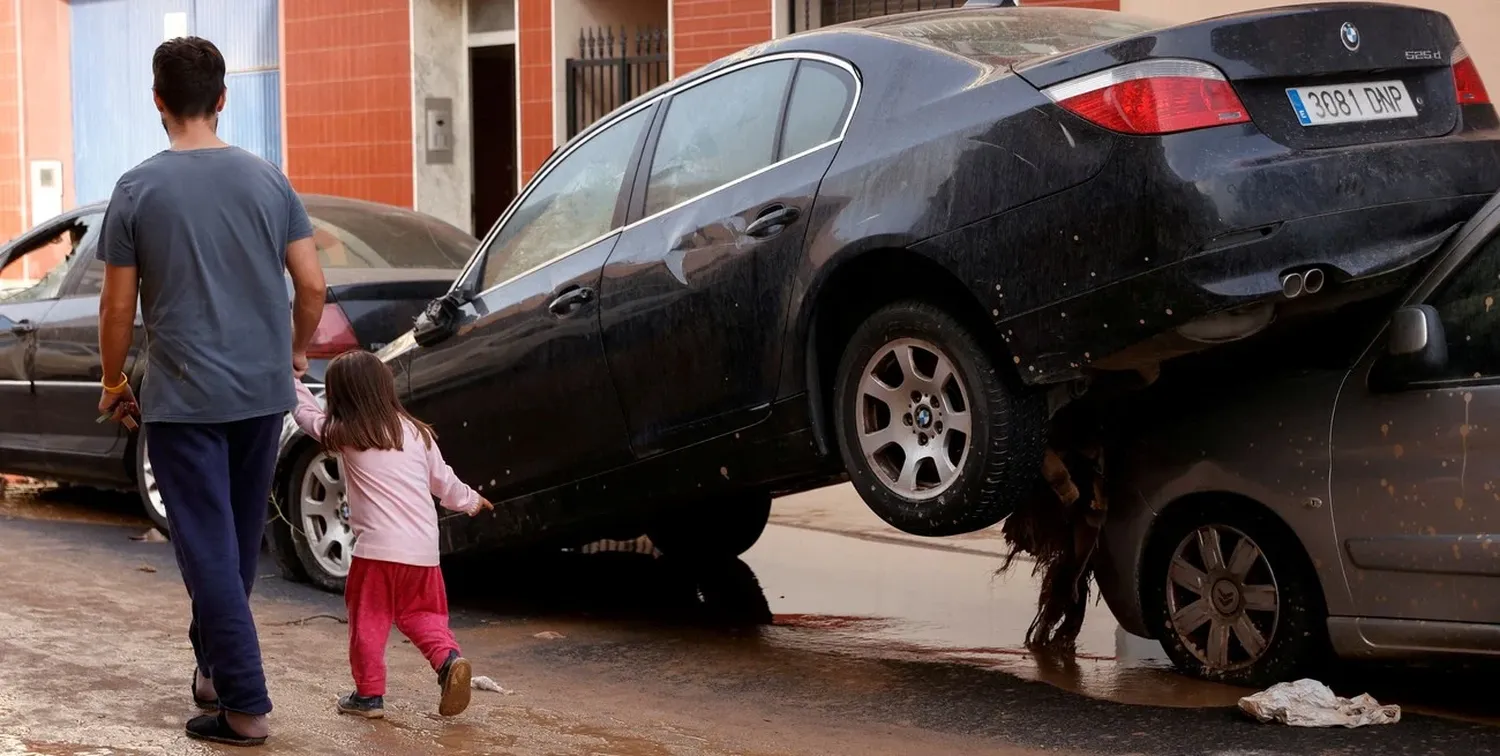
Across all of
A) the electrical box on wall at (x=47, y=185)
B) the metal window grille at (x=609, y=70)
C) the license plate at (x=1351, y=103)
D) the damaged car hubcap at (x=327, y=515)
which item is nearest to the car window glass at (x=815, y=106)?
the license plate at (x=1351, y=103)

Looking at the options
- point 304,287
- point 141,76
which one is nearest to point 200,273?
point 304,287

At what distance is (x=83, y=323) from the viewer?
978 centimetres

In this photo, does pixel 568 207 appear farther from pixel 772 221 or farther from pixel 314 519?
pixel 314 519

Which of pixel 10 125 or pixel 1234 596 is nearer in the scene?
pixel 1234 596

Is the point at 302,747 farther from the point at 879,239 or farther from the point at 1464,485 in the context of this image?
the point at 1464,485

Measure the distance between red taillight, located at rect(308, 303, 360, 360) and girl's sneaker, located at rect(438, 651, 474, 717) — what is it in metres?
3.22

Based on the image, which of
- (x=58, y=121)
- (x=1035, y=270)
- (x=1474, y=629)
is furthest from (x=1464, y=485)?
(x=58, y=121)

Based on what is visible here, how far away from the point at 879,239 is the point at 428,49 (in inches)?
516

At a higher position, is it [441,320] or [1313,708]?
[441,320]

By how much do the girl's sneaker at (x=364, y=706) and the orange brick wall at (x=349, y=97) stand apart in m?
13.0

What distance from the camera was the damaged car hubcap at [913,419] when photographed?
5773 millimetres

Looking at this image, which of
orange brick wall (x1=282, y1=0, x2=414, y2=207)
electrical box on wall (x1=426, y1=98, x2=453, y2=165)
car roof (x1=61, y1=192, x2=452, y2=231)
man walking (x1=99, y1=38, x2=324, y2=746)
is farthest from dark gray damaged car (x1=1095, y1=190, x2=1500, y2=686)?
orange brick wall (x1=282, y1=0, x2=414, y2=207)

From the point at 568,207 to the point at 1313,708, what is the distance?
3091mm

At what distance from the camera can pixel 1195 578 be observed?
5.95m
